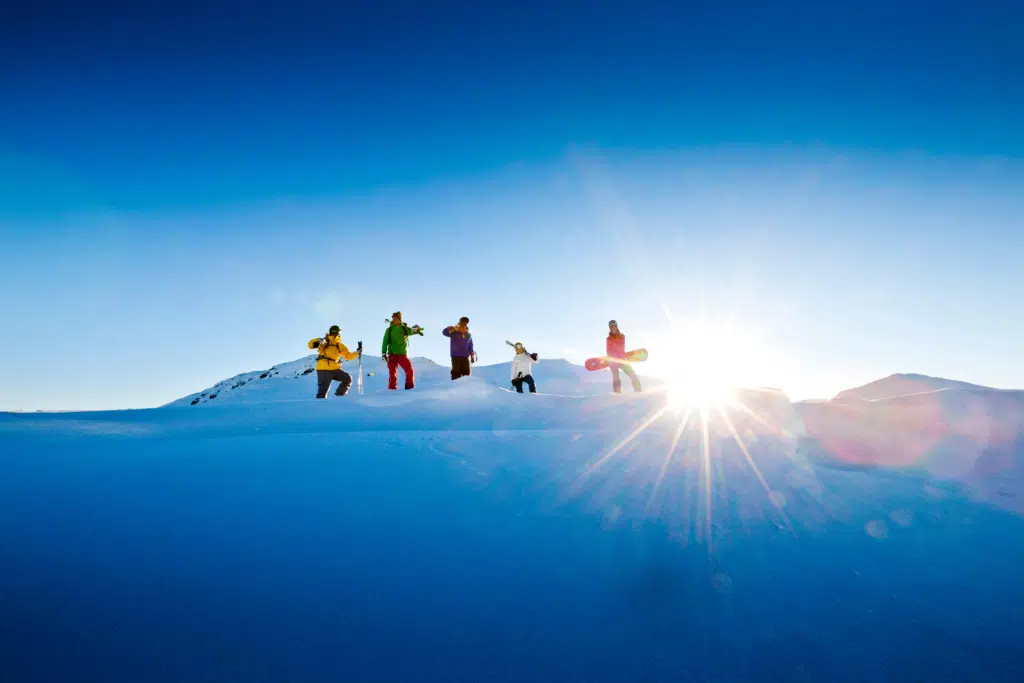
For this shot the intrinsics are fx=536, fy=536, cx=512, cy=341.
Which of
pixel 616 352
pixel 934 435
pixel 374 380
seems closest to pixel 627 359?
pixel 616 352

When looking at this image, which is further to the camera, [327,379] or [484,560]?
[327,379]

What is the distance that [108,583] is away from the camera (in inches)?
106

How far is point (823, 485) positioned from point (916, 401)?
2.97m

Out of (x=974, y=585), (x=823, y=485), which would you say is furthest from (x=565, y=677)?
(x=823, y=485)

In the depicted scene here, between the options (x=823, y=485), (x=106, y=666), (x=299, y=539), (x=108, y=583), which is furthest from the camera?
(x=823, y=485)

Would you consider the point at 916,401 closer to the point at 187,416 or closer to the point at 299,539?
the point at 299,539

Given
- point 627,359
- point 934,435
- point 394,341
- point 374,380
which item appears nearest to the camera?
point 934,435

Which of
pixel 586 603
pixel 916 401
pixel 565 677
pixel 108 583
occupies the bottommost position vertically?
pixel 565 677

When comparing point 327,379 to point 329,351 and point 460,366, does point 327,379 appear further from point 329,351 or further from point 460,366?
point 460,366

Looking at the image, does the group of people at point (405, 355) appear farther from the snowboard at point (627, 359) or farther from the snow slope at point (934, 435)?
the snow slope at point (934, 435)

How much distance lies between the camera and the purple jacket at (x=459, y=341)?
1034 cm

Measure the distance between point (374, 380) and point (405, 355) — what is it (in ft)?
51.9

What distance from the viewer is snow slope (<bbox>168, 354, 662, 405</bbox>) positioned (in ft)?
79.5

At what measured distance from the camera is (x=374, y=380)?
2503 centimetres
